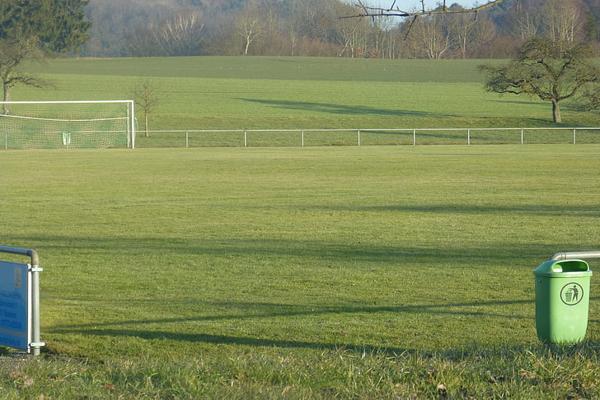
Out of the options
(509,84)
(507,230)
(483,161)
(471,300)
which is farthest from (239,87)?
(471,300)

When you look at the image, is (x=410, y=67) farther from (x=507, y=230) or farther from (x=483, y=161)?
(x=507, y=230)

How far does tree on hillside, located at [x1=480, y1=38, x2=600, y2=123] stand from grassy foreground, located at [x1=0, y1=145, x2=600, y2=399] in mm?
39485

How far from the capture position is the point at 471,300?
12.8 meters

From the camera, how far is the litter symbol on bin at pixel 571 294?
8.83 metres

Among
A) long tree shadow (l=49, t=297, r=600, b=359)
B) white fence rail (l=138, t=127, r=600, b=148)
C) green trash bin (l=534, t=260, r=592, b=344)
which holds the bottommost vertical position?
long tree shadow (l=49, t=297, r=600, b=359)

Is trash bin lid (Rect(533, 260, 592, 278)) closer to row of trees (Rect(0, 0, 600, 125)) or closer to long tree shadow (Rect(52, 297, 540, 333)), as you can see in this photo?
row of trees (Rect(0, 0, 600, 125))

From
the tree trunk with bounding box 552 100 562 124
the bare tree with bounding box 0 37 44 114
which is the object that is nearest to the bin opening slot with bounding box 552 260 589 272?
the tree trunk with bounding box 552 100 562 124

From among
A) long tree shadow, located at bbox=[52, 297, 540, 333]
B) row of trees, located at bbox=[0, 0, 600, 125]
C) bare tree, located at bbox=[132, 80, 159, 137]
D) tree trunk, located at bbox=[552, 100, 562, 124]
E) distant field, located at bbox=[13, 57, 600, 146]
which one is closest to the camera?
row of trees, located at bbox=[0, 0, 600, 125]

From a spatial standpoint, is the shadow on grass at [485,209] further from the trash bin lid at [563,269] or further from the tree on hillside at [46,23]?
the tree on hillside at [46,23]

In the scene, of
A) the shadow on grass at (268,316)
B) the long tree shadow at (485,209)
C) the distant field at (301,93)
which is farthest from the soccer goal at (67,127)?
the shadow on grass at (268,316)

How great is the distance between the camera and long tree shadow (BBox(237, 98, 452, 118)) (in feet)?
249

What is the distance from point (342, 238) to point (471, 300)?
5.97 meters

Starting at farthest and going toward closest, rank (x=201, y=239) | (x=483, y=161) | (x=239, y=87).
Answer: (x=239, y=87) < (x=483, y=161) < (x=201, y=239)

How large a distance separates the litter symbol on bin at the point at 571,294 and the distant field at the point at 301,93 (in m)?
50.9
